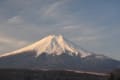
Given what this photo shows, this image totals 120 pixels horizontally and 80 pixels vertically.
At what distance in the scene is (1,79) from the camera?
188m

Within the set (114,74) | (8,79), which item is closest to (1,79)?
(8,79)

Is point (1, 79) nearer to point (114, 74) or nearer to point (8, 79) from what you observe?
point (8, 79)

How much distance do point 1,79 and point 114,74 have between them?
151 metres

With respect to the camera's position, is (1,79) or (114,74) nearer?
(114,74)

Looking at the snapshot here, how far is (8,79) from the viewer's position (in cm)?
19875

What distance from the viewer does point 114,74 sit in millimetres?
41688

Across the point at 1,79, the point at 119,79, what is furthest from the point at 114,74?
the point at 1,79

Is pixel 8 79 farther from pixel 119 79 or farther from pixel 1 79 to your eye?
pixel 119 79

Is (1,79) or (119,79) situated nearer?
(119,79)

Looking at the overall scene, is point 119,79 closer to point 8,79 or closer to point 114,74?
point 114,74

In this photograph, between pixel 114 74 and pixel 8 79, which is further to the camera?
pixel 8 79

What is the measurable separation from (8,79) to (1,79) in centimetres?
1148

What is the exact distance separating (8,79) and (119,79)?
16219 cm

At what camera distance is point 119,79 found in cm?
4100
